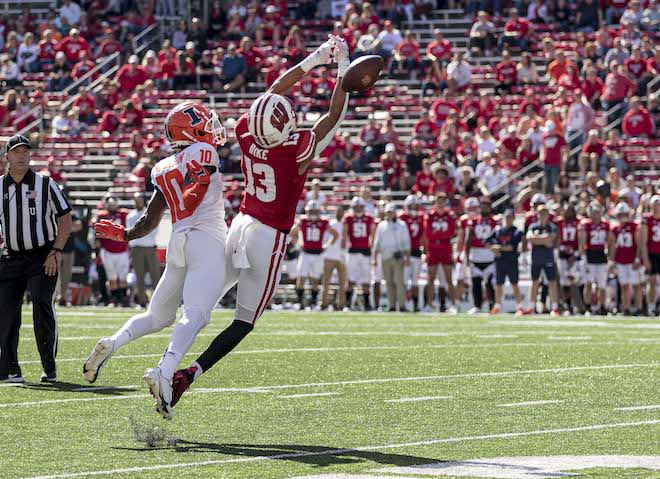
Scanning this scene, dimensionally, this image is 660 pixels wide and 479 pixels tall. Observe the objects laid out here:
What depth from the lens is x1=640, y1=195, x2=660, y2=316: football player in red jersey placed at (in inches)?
787

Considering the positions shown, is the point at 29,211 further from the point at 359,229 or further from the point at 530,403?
the point at 359,229

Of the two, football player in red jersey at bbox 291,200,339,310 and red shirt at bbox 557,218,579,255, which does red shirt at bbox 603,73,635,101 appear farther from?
football player in red jersey at bbox 291,200,339,310

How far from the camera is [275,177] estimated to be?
7.35 m

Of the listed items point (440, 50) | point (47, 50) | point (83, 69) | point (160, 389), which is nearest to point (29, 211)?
point (160, 389)

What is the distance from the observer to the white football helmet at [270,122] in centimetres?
723

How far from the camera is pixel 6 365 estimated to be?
31.6 feet

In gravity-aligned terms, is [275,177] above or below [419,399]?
above

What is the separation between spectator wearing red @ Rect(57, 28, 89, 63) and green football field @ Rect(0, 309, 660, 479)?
58.8 feet

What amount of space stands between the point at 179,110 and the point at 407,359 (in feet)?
14.0

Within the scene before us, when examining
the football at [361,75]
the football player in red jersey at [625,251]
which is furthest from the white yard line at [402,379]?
the football player in red jersey at [625,251]

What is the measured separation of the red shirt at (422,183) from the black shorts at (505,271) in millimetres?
3082

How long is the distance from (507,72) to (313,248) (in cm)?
516

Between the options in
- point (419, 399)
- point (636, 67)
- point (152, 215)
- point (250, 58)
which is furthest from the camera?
point (250, 58)

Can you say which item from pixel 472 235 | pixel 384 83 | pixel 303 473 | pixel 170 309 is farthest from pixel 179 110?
pixel 384 83
